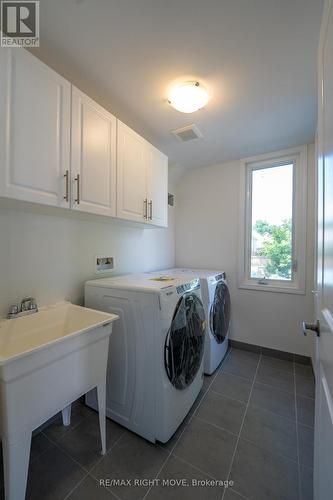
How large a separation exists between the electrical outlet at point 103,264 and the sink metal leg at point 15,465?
114 centimetres

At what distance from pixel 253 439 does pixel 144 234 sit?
1986 mm

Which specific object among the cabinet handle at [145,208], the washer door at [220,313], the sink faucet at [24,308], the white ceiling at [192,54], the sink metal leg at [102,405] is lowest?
the sink metal leg at [102,405]

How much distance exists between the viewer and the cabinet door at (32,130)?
94cm

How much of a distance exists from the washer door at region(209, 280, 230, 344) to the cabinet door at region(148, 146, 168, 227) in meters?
0.95

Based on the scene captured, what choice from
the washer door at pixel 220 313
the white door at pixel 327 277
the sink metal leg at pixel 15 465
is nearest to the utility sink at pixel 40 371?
the sink metal leg at pixel 15 465

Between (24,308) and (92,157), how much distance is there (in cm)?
106

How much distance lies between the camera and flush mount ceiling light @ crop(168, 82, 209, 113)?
4.61ft

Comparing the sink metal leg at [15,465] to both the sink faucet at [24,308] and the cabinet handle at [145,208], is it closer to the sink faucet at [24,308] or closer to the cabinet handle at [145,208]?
the sink faucet at [24,308]

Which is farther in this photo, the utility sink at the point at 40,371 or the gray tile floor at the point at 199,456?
the gray tile floor at the point at 199,456

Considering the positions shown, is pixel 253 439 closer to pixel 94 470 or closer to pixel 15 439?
pixel 94 470

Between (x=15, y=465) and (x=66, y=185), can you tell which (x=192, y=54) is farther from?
(x=15, y=465)

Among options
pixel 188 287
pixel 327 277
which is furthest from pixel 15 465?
pixel 327 277

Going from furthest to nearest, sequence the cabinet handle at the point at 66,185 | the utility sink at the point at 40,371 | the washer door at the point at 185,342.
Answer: the washer door at the point at 185,342 < the cabinet handle at the point at 66,185 < the utility sink at the point at 40,371

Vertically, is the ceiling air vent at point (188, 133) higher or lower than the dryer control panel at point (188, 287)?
higher
